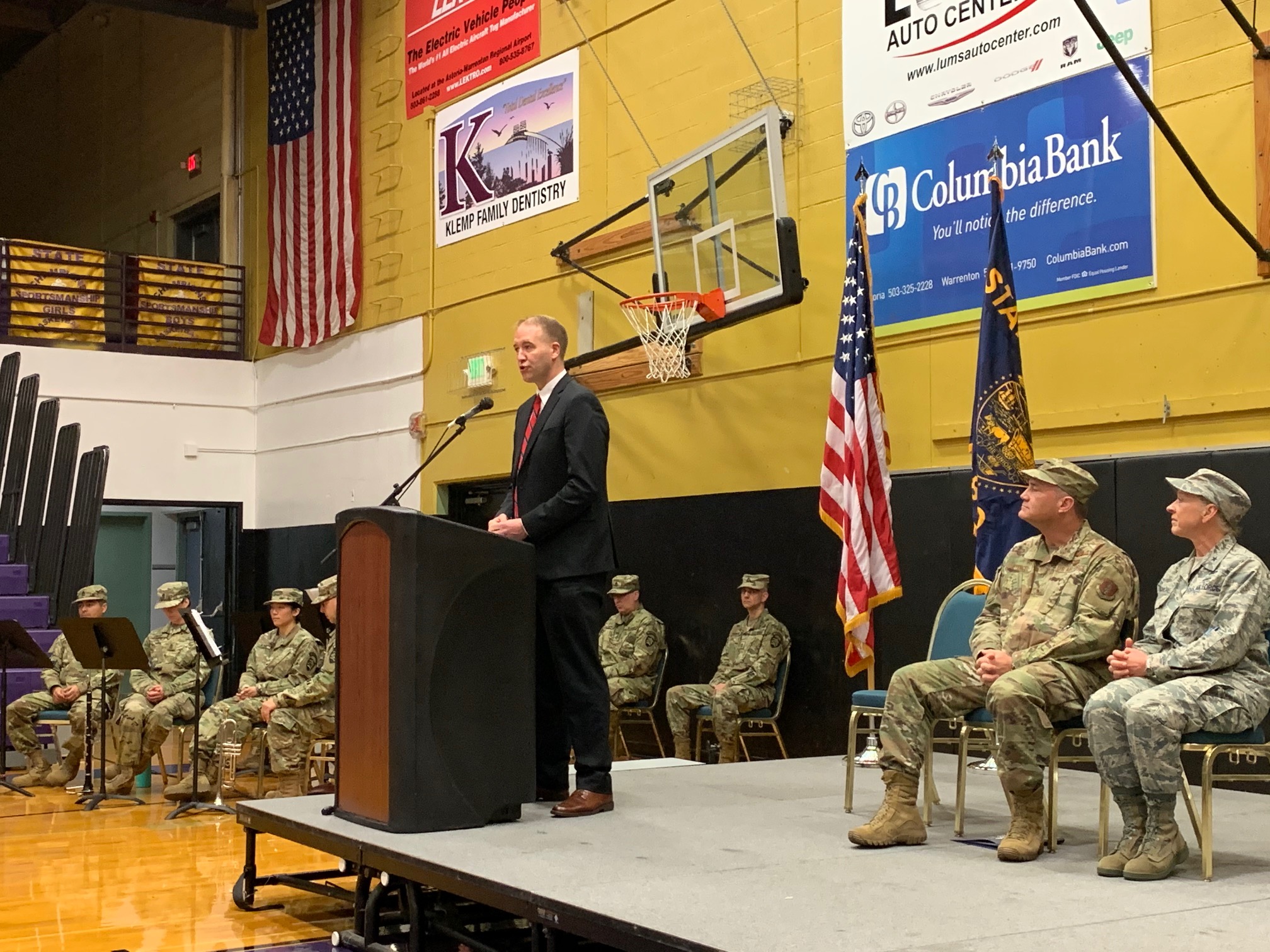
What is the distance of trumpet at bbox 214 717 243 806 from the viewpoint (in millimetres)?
7816

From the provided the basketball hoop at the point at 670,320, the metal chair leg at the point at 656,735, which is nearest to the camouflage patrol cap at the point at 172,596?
the metal chair leg at the point at 656,735

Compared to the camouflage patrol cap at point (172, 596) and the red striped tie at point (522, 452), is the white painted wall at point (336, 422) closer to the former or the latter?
the camouflage patrol cap at point (172, 596)

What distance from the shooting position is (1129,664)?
3.73 meters

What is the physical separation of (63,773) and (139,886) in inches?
156

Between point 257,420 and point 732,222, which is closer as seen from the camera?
point 732,222

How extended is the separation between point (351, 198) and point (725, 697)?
6.62 meters

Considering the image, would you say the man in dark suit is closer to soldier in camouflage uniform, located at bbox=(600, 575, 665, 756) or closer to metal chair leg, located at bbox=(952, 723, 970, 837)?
metal chair leg, located at bbox=(952, 723, 970, 837)

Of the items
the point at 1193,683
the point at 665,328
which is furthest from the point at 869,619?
the point at 1193,683

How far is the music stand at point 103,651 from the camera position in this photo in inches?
305

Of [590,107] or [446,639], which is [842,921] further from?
[590,107]

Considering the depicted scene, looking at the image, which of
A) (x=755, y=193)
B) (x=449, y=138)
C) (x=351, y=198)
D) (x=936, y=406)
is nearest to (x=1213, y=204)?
(x=936, y=406)

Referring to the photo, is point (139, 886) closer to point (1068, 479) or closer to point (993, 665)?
point (993, 665)

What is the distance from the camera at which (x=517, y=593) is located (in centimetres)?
431

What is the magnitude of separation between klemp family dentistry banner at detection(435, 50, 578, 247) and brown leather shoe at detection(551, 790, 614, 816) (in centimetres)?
624
